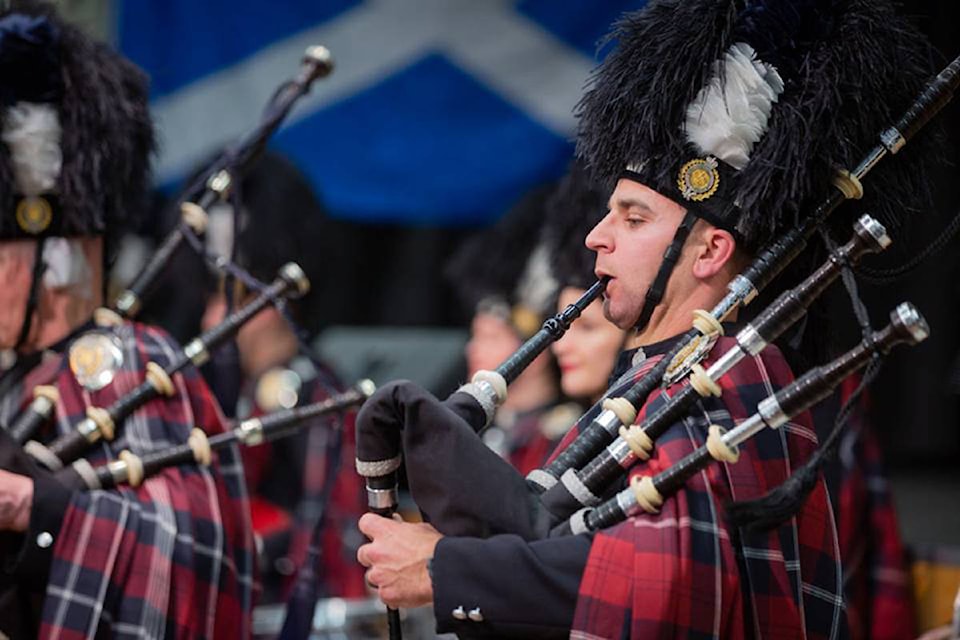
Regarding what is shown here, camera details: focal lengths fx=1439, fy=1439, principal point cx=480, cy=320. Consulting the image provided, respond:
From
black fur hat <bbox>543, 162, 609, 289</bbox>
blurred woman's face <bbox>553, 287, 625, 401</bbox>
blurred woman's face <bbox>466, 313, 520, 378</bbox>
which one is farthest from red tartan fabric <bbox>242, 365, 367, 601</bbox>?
blurred woman's face <bbox>553, 287, 625, 401</bbox>

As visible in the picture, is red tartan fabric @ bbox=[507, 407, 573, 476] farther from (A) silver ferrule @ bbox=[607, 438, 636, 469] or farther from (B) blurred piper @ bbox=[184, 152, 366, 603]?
(A) silver ferrule @ bbox=[607, 438, 636, 469]

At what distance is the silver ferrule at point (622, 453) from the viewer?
2289mm

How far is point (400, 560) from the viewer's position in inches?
90.4

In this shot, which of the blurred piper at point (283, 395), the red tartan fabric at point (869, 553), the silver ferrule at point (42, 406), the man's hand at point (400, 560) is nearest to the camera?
the man's hand at point (400, 560)

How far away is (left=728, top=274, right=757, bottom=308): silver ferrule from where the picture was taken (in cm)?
235

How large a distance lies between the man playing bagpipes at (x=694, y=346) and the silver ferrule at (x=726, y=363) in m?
0.03

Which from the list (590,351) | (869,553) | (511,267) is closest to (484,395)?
(590,351)

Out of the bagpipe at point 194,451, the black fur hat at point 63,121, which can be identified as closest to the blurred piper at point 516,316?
the bagpipe at point 194,451

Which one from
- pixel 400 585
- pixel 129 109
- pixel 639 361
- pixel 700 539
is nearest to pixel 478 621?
pixel 400 585

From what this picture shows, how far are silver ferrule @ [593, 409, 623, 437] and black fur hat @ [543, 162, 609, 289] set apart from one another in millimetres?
1384

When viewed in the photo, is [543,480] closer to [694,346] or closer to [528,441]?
[694,346]

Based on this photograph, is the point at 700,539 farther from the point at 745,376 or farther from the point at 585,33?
the point at 585,33

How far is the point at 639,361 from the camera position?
2523 mm

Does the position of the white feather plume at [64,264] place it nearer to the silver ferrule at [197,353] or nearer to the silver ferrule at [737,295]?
the silver ferrule at [197,353]
